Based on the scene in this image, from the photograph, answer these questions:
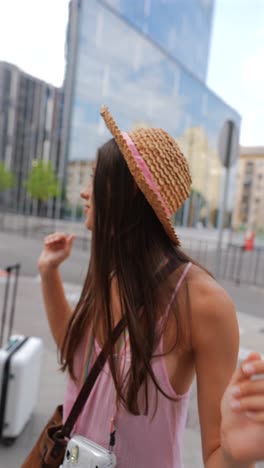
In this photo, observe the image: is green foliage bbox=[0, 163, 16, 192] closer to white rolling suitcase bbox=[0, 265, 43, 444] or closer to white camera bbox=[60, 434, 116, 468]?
white rolling suitcase bbox=[0, 265, 43, 444]

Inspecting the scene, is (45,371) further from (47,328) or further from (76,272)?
(76,272)

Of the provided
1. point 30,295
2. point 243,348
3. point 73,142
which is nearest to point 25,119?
point 73,142

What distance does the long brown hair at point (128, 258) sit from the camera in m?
1.08

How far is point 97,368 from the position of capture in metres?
1.15

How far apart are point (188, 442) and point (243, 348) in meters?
2.46

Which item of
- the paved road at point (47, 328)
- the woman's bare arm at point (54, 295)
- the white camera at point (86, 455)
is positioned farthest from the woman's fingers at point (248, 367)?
the paved road at point (47, 328)

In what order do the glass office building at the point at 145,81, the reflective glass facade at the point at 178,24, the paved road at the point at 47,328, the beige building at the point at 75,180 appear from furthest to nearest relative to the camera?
the beige building at the point at 75,180 → the reflective glass facade at the point at 178,24 → the glass office building at the point at 145,81 → the paved road at the point at 47,328

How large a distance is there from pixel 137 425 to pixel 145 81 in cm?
3023

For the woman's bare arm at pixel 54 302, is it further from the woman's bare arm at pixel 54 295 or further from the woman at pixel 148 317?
the woman at pixel 148 317

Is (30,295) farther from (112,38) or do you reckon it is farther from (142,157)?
(112,38)

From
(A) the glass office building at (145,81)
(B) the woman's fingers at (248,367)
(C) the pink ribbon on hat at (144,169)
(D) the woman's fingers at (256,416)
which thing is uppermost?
(A) the glass office building at (145,81)

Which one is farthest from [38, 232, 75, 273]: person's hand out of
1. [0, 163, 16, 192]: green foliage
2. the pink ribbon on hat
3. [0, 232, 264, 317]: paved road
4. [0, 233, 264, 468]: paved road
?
[0, 163, 16, 192]: green foliage

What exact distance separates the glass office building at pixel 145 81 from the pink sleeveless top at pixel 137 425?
25.4 metres

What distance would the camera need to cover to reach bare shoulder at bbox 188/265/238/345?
1.02 metres
